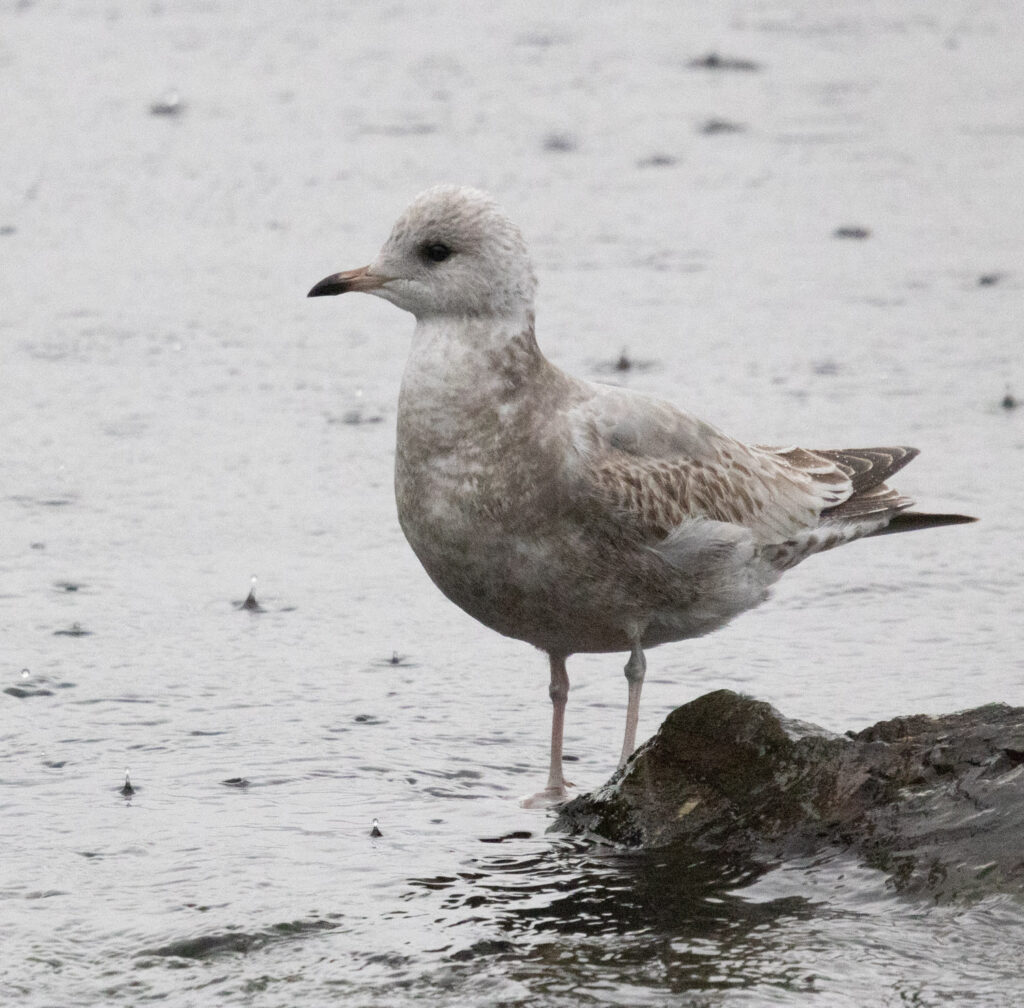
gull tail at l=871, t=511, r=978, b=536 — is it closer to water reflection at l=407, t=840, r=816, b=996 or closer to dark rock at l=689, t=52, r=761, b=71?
water reflection at l=407, t=840, r=816, b=996

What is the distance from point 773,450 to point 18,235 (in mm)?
6939

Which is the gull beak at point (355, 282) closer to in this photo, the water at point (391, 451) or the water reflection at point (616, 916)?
the water at point (391, 451)

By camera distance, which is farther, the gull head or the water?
the gull head

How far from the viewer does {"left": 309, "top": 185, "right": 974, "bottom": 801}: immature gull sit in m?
6.41

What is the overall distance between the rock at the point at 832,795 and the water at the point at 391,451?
0.12 m

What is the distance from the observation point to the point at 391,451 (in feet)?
32.7

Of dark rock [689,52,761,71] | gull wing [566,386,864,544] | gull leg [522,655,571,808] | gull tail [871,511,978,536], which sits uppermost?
dark rock [689,52,761,71]

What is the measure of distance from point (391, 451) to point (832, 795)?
4547 millimetres

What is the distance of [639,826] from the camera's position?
6027 millimetres

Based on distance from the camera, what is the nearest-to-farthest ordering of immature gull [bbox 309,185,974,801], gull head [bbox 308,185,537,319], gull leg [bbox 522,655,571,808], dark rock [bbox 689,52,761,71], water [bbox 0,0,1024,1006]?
water [bbox 0,0,1024,1006] < immature gull [bbox 309,185,974,801] < gull leg [bbox 522,655,571,808] < gull head [bbox 308,185,537,319] < dark rock [bbox 689,52,761,71]

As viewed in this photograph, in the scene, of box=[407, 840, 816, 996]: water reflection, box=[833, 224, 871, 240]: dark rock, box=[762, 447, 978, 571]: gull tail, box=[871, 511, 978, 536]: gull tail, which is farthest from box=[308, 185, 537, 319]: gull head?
box=[833, 224, 871, 240]: dark rock

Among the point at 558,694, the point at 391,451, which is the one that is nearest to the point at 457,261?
the point at 558,694

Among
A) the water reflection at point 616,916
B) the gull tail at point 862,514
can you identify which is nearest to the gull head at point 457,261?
the gull tail at point 862,514

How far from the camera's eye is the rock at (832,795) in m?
5.47
